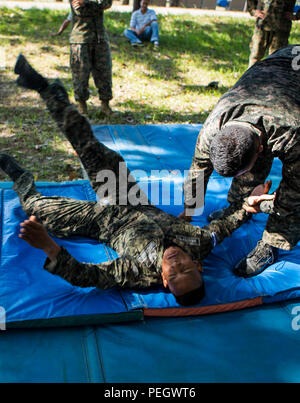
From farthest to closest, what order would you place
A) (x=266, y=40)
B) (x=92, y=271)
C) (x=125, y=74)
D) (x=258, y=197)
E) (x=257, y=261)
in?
(x=125, y=74)
(x=266, y=40)
(x=257, y=261)
(x=258, y=197)
(x=92, y=271)

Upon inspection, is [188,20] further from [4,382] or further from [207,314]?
[4,382]

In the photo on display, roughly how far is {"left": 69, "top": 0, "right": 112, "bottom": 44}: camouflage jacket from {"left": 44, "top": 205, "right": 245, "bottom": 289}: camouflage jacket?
3043 mm

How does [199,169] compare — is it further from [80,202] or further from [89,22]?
[89,22]

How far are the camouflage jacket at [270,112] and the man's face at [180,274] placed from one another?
77 cm

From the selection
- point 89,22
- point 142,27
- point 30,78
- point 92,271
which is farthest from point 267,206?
point 142,27

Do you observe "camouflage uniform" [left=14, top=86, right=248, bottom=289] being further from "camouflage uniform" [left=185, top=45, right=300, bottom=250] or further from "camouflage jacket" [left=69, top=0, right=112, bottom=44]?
"camouflage jacket" [left=69, top=0, right=112, bottom=44]

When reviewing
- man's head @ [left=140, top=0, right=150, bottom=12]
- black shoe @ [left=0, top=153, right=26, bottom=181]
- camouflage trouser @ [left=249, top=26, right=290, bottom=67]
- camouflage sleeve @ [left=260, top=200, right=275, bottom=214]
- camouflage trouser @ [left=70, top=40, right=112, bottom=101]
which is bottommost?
black shoe @ [left=0, top=153, right=26, bottom=181]

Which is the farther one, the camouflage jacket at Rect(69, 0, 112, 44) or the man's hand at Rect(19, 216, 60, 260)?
the camouflage jacket at Rect(69, 0, 112, 44)

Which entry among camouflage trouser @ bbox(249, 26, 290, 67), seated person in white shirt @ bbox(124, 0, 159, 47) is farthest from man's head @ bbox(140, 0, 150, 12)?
camouflage trouser @ bbox(249, 26, 290, 67)

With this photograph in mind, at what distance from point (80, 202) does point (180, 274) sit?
3.79ft

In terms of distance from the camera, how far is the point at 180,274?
7.90ft

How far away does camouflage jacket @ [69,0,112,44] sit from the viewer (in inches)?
185

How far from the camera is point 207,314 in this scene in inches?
99.9
